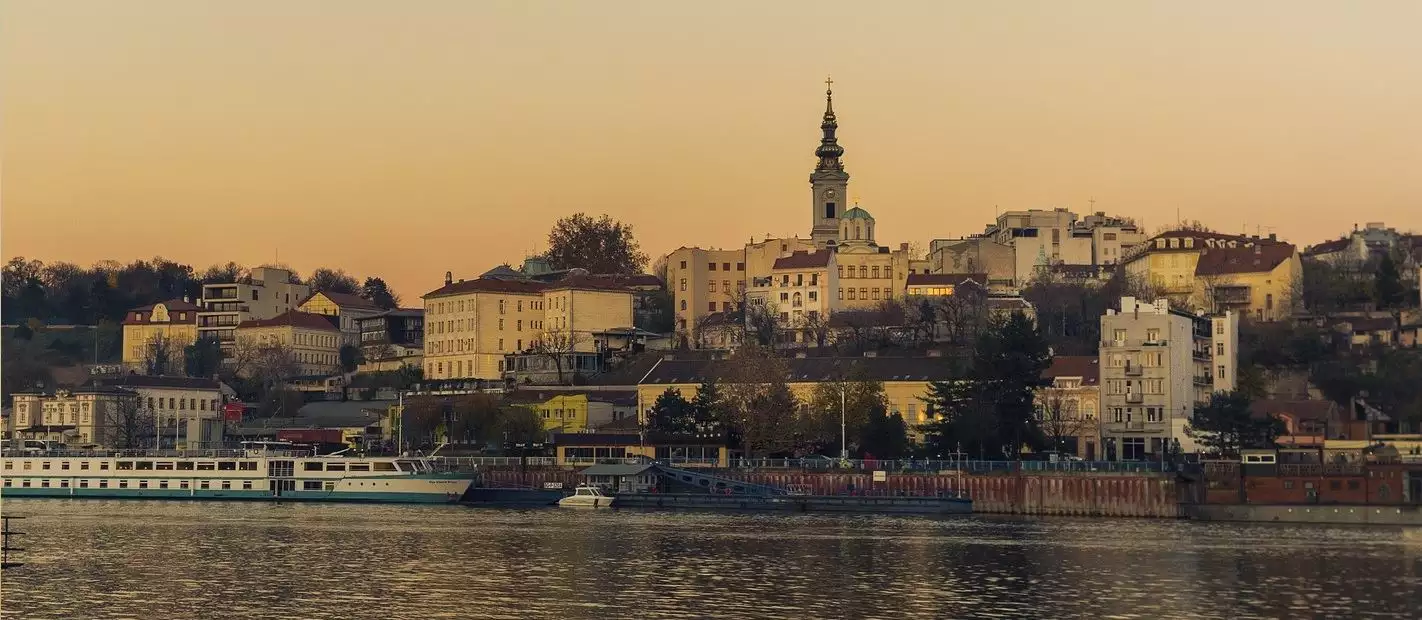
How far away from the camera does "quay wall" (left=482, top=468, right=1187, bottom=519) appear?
96812 millimetres

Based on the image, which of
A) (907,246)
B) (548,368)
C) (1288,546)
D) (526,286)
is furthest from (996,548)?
(907,246)

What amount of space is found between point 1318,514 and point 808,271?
8372 centimetres

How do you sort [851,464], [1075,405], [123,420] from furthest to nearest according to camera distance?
[123,420]
[1075,405]
[851,464]

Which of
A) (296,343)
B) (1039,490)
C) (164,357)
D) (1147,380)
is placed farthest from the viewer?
(296,343)

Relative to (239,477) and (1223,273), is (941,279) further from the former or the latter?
(239,477)

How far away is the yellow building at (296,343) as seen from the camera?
192 metres

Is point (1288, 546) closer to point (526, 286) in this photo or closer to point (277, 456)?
point (277, 456)

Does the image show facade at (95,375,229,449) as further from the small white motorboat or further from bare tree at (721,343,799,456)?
the small white motorboat

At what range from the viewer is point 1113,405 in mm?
122625

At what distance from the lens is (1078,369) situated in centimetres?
12594

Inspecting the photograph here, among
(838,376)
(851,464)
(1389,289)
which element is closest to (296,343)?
(838,376)

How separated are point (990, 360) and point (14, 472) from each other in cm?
5691

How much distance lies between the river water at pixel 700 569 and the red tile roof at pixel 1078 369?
3171 cm

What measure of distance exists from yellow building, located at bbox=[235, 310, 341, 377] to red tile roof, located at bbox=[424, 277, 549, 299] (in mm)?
18040
